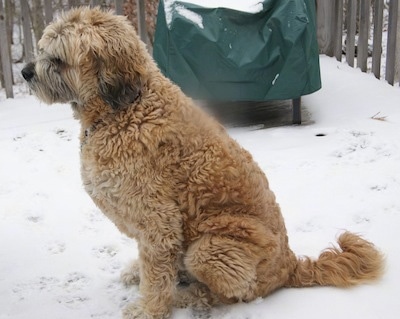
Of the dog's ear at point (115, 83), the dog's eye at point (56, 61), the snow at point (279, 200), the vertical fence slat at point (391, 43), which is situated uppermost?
the dog's eye at point (56, 61)

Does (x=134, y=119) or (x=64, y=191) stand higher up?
(x=134, y=119)

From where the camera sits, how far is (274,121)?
6.36 meters

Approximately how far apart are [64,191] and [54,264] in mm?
1207

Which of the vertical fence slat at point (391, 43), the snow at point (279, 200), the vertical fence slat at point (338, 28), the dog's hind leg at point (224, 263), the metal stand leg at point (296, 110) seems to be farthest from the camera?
the vertical fence slat at point (338, 28)

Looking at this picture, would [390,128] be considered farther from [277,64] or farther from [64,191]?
[64,191]

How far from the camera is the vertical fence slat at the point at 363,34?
22.9 ft

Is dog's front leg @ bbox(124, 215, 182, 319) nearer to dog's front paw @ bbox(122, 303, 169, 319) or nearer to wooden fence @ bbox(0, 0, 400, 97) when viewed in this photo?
dog's front paw @ bbox(122, 303, 169, 319)

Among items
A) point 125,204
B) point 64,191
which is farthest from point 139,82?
point 64,191

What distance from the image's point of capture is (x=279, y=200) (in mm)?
4438

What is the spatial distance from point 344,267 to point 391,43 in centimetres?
467

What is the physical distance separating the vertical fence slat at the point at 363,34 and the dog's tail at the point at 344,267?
15.2ft

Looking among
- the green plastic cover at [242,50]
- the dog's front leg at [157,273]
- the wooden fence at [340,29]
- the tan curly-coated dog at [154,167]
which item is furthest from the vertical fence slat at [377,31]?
the dog's front leg at [157,273]

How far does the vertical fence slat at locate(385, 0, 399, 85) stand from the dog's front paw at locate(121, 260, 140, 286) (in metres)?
4.96

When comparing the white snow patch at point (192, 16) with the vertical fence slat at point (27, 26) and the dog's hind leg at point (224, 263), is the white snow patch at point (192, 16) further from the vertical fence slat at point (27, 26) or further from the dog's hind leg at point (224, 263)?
the dog's hind leg at point (224, 263)
